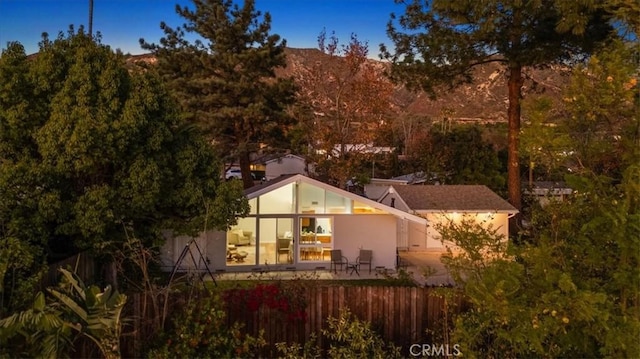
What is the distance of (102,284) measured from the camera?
12523 mm

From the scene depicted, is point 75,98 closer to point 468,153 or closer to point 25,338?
point 25,338

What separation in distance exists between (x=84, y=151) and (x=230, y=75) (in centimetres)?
1910

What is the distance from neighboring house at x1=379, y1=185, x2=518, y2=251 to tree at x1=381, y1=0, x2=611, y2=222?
1823mm

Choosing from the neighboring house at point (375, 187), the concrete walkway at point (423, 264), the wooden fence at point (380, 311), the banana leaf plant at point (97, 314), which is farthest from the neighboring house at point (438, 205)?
the banana leaf plant at point (97, 314)

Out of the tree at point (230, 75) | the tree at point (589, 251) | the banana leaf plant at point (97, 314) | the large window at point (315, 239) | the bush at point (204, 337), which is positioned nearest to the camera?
the tree at point (589, 251)

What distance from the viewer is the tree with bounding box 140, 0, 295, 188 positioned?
28.7 metres

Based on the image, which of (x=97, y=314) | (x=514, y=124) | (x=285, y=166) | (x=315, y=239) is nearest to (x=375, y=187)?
(x=514, y=124)

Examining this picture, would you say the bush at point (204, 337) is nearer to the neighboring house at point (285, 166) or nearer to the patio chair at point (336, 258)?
the patio chair at point (336, 258)

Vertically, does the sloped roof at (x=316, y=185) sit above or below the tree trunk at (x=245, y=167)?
below

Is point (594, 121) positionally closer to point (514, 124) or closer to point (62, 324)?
point (62, 324)

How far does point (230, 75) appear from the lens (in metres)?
29.3

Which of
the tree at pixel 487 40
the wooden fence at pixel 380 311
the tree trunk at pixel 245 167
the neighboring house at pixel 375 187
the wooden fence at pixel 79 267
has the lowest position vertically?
the wooden fence at pixel 380 311

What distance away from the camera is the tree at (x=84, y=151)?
426 inches

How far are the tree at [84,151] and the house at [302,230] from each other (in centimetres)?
505
